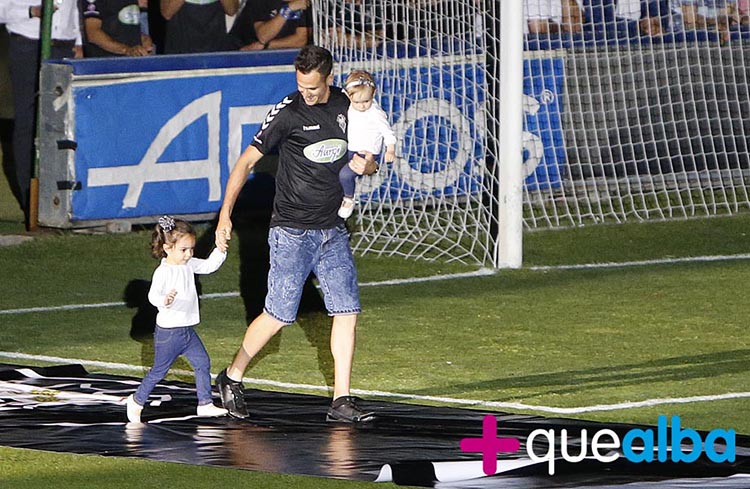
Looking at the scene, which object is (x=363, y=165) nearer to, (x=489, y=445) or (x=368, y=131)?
(x=368, y=131)

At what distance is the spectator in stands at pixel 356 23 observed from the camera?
14.7 meters

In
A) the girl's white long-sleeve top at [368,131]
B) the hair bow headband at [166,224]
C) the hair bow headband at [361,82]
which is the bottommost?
the hair bow headband at [166,224]

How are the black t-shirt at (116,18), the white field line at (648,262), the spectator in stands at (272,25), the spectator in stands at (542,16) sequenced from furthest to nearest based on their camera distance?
the spectator in stands at (272,25), the spectator in stands at (542,16), the black t-shirt at (116,18), the white field line at (648,262)

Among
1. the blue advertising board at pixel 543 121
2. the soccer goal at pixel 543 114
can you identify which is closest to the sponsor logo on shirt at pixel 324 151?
the soccer goal at pixel 543 114

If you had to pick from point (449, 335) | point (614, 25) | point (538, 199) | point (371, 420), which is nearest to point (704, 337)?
point (449, 335)

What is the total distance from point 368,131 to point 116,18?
23.2ft

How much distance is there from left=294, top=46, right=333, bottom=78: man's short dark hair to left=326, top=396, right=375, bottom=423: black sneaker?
155 centimetres

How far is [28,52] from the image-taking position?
50.8 feet

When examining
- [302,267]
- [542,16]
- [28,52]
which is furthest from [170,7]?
[302,267]

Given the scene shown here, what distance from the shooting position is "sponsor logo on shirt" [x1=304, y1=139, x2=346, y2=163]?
27.9 feet

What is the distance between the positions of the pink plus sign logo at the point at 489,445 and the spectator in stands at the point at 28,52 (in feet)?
26.5

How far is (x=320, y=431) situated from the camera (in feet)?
26.7

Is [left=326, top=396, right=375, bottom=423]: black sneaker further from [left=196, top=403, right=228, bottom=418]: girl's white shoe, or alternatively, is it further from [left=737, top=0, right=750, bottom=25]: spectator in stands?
[left=737, top=0, right=750, bottom=25]: spectator in stands

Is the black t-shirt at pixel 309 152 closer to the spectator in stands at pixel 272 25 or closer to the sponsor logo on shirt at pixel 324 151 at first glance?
the sponsor logo on shirt at pixel 324 151
